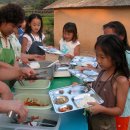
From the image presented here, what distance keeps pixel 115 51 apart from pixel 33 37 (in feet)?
7.11

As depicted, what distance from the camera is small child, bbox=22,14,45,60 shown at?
12.8ft

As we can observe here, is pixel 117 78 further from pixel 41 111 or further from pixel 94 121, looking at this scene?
pixel 41 111

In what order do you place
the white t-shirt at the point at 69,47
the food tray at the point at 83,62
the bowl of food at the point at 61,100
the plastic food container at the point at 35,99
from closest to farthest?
the bowl of food at the point at 61,100 < the plastic food container at the point at 35,99 < the food tray at the point at 83,62 < the white t-shirt at the point at 69,47

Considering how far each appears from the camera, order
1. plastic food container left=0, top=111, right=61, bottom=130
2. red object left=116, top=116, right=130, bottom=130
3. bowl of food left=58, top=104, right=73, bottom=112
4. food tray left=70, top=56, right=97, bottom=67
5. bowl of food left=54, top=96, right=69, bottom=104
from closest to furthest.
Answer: plastic food container left=0, top=111, right=61, bottom=130
bowl of food left=58, top=104, right=73, bottom=112
bowl of food left=54, top=96, right=69, bottom=104
red object left=116, top=116, right=130, bottom=130
food tray left=70, top=56, right=97, bottom=67

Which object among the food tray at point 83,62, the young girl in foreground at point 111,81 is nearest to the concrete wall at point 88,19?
the food tray at point 83,62

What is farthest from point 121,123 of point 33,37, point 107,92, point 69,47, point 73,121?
point 33,37

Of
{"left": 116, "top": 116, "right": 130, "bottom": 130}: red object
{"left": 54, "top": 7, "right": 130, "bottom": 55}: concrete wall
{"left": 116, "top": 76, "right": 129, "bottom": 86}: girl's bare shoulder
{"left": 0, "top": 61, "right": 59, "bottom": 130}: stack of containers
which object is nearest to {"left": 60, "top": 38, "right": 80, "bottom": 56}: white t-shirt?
{"left": 0, "top": 61, "right": 59, "bottom": 130}: stack of containers

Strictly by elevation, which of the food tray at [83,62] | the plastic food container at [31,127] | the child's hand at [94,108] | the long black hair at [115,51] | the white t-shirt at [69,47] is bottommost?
the plastic food container at [31,127]

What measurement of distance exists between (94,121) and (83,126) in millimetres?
293

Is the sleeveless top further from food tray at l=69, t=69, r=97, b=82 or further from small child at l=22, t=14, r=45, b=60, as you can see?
small child at l=22, t=14, r=45, b=60

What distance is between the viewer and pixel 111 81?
2033 millimetres

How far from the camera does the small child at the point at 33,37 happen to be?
12.8 ft

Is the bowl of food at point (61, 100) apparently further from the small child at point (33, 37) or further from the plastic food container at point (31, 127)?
the small child at point (33, 37)

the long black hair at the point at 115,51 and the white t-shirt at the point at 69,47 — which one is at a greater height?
the long black hair at the point at 115,51
